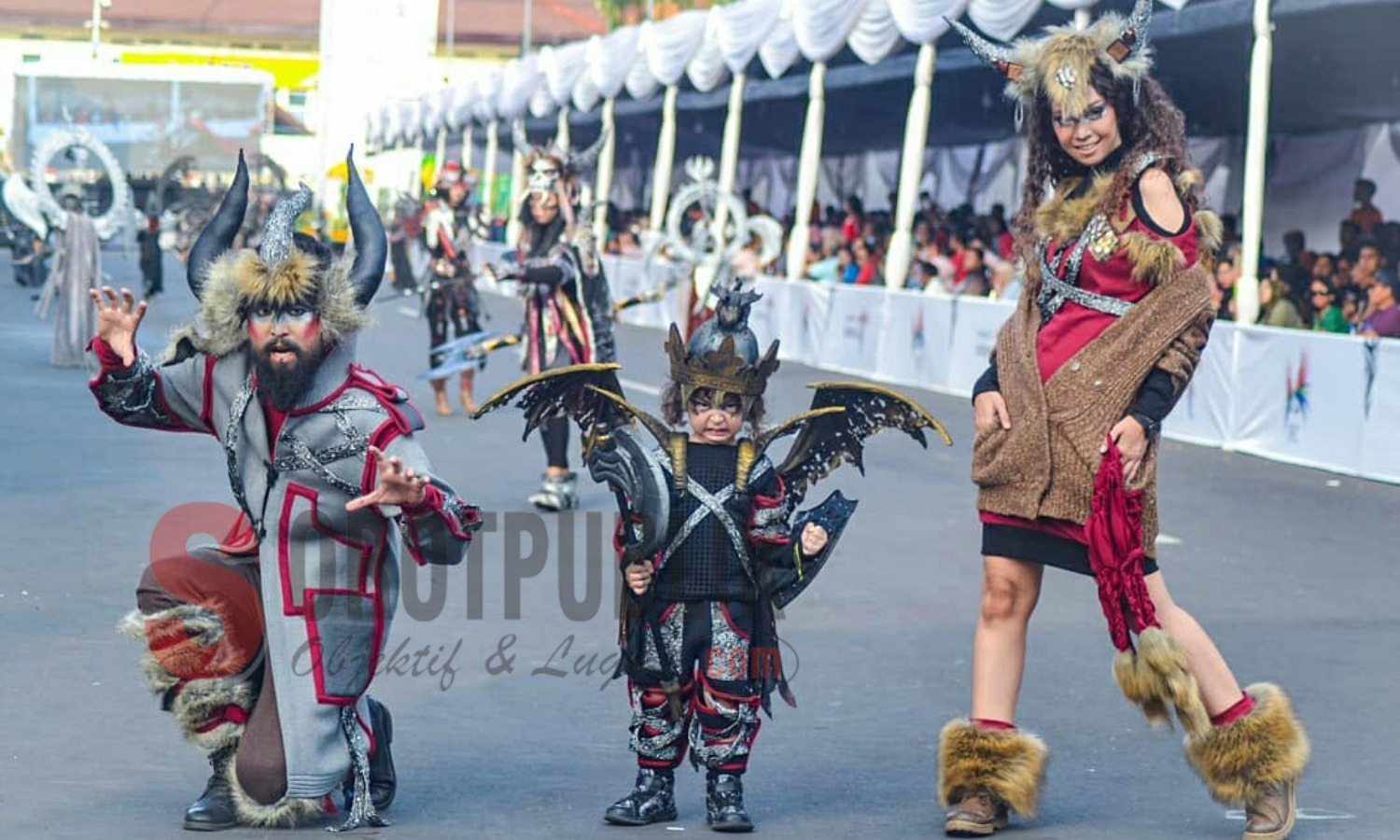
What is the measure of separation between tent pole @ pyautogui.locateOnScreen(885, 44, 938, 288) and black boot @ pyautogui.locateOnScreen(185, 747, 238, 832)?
18849 millimetres

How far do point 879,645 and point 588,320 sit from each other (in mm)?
4579

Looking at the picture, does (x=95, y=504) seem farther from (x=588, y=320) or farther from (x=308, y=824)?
(x=308, y=824)

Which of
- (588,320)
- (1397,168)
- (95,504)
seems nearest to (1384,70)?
(1397,168)

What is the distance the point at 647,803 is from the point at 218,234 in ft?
5.77

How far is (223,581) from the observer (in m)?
6.33

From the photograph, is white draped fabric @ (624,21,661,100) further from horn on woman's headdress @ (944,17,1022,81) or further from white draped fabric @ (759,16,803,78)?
horn on woman's headdress @ (944,17,1022,81)

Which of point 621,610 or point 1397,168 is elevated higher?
point 1397,168

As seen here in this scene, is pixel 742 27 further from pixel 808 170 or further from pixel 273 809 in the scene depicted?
pixel 273 809

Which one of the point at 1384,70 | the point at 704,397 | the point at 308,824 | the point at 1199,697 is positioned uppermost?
the point at 1384,70

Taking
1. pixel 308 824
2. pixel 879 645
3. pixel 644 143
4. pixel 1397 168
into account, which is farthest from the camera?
pixel 644 143

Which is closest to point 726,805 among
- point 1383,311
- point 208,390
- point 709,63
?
point 208,390

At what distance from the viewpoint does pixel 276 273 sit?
20.3ft

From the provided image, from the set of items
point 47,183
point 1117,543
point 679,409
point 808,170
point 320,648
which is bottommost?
point 320,648

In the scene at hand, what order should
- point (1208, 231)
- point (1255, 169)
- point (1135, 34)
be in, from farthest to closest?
1. point (1255, 169)
2. point (1135, 34)
3. point (1208, 231)
